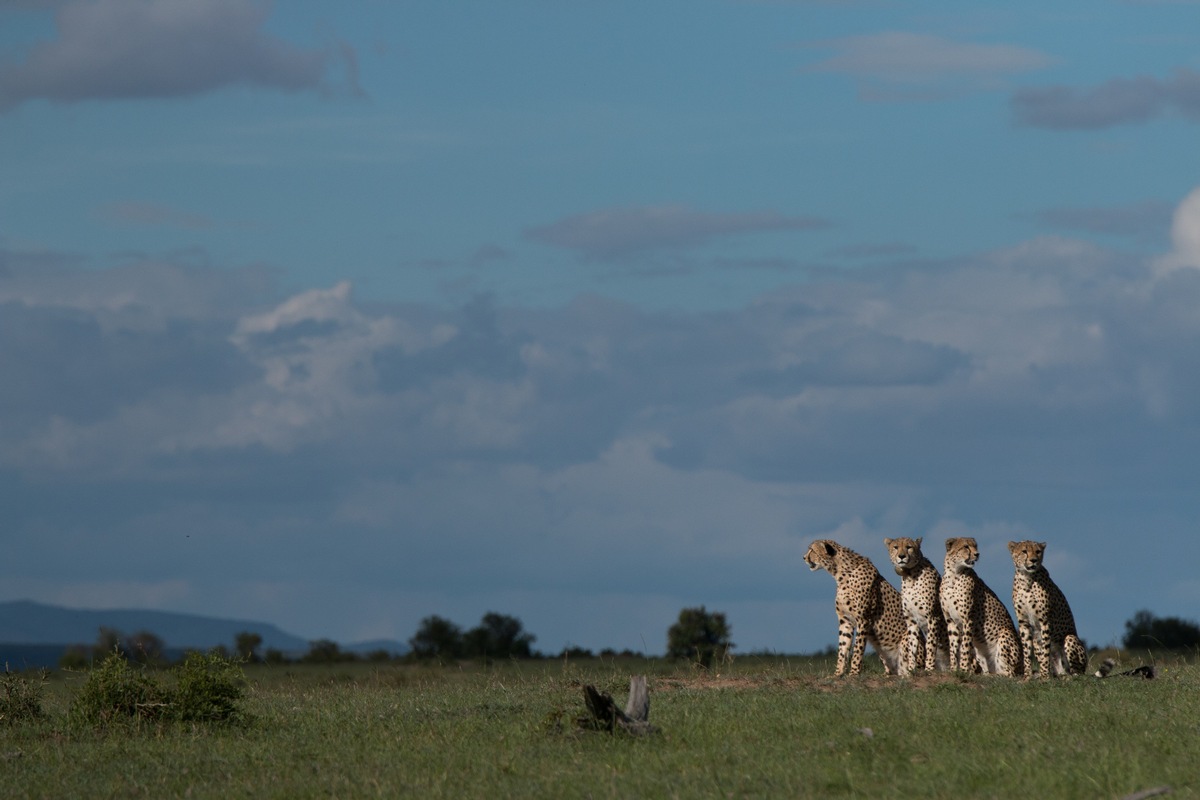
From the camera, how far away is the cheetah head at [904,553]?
1881cm

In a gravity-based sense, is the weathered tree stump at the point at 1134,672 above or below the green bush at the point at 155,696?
above

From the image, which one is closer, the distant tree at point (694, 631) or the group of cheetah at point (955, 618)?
the group of cheetah at point (955, 618)

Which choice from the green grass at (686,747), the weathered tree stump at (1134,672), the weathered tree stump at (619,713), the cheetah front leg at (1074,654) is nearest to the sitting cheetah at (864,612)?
the green grass at (686,747)

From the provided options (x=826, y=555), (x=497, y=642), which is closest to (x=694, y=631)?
(x=497, y=642)

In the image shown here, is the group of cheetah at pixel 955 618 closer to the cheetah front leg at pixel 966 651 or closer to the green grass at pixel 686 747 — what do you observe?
the cheetah front leg at pixel 966 651

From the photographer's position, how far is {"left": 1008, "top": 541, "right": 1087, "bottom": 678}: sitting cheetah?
18.3 meters

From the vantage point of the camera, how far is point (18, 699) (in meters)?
17.8

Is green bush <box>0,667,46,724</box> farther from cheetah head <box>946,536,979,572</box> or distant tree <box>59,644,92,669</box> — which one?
distant tree <box>59,644,92,669</box>

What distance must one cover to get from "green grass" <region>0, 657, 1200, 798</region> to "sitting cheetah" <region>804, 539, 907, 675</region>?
157cm

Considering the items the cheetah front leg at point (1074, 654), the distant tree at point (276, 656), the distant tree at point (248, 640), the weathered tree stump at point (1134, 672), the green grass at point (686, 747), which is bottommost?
the green grass at point (686, 747)

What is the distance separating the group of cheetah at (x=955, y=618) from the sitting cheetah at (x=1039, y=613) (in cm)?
1

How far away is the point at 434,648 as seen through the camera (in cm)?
4994

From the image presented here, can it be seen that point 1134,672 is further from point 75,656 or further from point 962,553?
point 75,656

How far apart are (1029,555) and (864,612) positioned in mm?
2433
